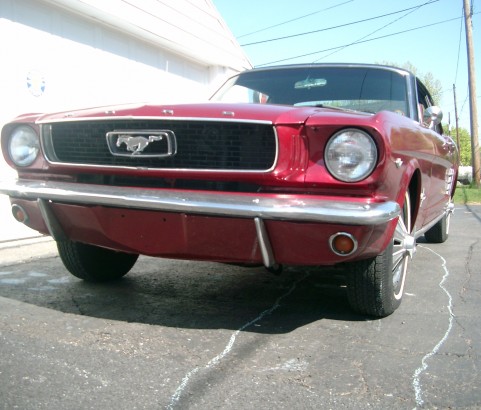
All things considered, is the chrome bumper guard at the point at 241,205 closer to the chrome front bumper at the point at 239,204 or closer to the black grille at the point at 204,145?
the chrome front bumper at the point at 239,204

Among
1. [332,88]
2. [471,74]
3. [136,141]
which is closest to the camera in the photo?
[136,141]

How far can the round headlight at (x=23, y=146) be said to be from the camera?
130 inches

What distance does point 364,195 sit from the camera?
259 centimetres

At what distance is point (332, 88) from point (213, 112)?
162cm

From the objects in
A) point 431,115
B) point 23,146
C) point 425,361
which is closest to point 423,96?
point 431,115

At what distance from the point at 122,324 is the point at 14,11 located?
167 inches

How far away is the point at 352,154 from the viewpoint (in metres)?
2.59

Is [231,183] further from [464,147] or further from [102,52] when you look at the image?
[464,147]

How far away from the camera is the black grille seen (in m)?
2.68

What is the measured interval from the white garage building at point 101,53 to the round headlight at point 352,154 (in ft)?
8.08

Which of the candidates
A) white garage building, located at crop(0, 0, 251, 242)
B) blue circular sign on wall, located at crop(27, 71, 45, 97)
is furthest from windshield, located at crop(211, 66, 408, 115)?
blue circular sign on wall, located at crop(27, 71, 45, 97)

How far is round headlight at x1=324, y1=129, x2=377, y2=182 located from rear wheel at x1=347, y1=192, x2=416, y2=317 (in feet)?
1.78

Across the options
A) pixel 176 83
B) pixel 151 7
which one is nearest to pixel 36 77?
pixel 151 7

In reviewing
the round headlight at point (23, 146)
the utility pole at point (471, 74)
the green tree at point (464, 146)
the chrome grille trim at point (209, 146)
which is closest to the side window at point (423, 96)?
the chrome grille trim at point (209, 146)
